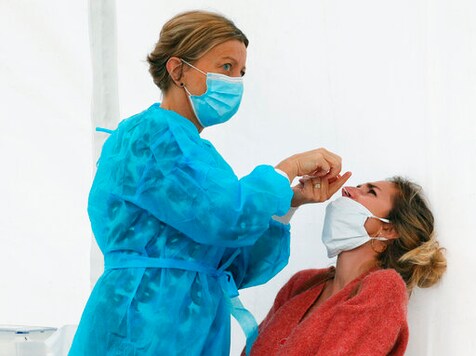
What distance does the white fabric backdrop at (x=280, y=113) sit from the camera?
194cm

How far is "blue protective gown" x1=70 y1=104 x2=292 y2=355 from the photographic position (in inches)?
63.0

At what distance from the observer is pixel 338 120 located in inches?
91.4

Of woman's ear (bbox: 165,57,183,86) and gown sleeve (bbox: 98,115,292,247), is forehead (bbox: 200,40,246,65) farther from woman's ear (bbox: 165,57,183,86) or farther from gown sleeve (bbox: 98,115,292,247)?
gown sleeve (bbox: 98,115,292,247)

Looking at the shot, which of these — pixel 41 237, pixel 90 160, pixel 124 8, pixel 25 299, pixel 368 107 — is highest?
pixel 124 8

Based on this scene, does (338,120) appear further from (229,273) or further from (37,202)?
(37,202)

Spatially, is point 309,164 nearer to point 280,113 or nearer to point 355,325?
point 355,325

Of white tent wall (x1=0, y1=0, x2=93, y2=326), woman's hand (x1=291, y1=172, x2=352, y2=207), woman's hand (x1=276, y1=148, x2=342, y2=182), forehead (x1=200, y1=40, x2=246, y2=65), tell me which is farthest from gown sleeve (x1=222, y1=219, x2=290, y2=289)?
white tent wall (x1=0, y1=0, x2=93, y2=326)

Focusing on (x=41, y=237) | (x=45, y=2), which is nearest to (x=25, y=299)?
(x=41, y=237)

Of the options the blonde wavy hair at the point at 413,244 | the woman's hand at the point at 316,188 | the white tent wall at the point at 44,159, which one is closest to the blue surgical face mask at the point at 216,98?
the woman's hand at the point at 316,188

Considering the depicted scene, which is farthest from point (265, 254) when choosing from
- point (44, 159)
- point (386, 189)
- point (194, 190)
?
point (44, 159)

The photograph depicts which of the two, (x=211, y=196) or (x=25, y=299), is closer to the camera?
(x=211, y=196)

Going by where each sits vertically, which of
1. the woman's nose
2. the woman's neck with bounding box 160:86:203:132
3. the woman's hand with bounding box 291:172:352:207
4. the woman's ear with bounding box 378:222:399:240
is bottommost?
the woman's ear with bounding box 378:222:399:240

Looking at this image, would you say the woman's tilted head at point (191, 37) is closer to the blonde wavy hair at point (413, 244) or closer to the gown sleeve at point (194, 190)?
the gown sleeve at point (194, 190)

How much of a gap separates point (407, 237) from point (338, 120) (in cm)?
44
